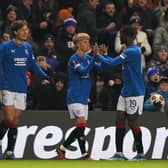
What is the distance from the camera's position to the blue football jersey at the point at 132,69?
15.6 metres

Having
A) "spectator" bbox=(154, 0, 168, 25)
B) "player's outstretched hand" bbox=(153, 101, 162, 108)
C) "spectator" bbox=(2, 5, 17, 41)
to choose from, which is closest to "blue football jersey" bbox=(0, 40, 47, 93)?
"player's outstretched hand" bbox=(153, 101, 162, 108)

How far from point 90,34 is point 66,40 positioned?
576 millimetres

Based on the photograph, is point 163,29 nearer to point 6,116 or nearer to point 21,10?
point 21,10

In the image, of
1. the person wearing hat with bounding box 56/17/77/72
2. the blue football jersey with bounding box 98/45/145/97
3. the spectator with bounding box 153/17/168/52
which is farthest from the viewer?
the spectator with bounding box 153/17/168/52

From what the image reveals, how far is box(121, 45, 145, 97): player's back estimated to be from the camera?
51.5ft

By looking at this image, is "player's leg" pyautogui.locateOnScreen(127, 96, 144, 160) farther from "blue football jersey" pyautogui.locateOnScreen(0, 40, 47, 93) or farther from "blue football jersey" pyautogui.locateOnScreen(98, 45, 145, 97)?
"blue football jersey" pyautogui.locateOnScreen(0, 40, 47, 93)

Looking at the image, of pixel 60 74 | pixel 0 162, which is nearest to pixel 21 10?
pixel 60 74

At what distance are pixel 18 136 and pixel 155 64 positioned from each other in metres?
3.68

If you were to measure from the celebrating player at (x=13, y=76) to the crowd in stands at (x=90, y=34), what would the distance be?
284 centimetres

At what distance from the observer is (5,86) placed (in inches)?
633

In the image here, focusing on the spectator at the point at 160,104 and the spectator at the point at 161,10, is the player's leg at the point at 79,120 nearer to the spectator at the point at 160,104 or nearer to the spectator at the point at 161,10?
the spectator at the point at 160,104

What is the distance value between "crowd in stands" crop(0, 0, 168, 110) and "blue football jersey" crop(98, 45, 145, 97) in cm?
321

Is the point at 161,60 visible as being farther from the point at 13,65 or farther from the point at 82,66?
the point at 13,65

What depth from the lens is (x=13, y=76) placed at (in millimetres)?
16031
